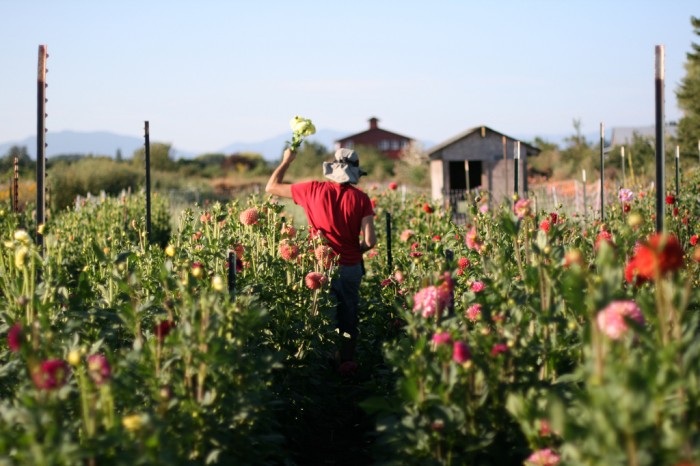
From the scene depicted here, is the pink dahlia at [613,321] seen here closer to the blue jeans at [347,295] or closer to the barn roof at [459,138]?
the blue jeans at [347,295]

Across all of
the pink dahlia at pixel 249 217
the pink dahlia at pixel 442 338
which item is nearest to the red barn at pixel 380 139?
the pink dahlia at pixel 249 217

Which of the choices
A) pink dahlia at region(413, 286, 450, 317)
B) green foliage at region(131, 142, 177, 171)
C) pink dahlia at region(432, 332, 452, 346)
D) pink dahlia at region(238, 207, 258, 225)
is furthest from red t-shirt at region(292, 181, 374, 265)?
green foliage at region(131, 142, 177, 171)

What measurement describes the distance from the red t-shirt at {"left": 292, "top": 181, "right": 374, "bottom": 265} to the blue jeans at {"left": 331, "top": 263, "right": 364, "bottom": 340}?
7 centimetres

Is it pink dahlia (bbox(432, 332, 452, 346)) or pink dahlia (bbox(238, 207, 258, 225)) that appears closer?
pink dahlia (bbox(432, 332, 452, 346))

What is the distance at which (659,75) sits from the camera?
4387 millimetres

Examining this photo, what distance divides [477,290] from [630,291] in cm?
69

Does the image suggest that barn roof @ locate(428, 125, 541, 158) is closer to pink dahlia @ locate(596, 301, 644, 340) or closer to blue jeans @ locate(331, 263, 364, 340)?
blue jeans @ locate(331, 263, 364, 340)

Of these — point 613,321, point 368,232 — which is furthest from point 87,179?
point 613,321

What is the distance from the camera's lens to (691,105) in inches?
1235

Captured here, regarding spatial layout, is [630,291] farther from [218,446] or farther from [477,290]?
[218,446]

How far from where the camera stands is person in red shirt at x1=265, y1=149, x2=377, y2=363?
551 centimetres

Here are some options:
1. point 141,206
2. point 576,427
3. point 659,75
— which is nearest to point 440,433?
point 576,427

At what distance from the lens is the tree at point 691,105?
29577mm

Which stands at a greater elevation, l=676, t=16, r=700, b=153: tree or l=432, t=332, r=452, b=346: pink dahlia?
l=676, t=16, r=700, b=153: tree
